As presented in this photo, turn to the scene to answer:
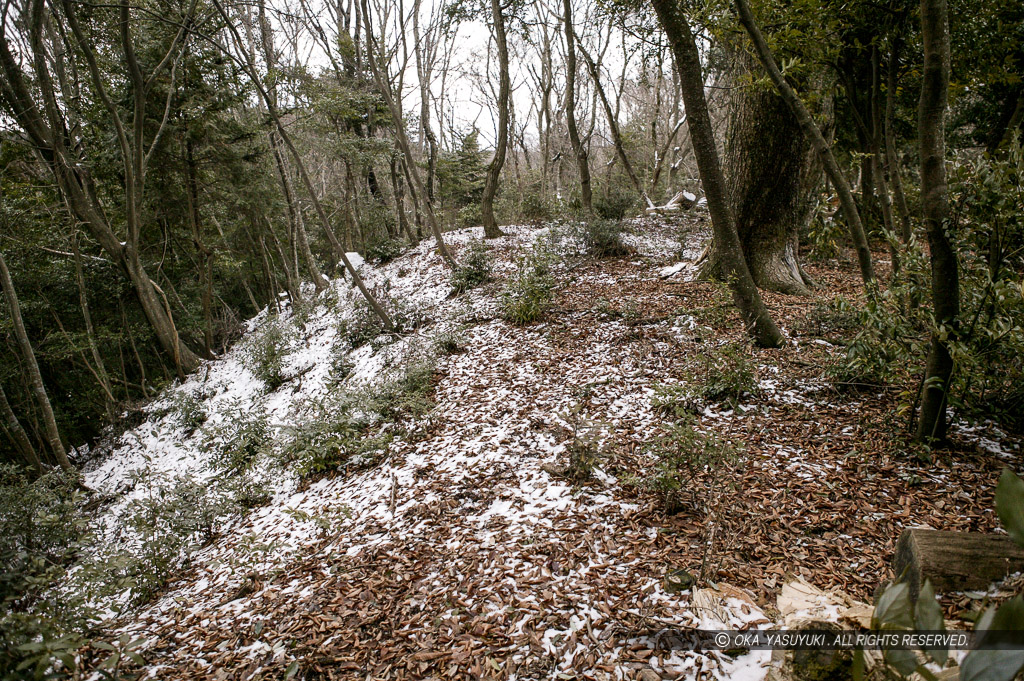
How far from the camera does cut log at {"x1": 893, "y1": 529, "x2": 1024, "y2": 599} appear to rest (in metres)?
1.71

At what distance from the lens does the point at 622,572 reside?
8.06 feet

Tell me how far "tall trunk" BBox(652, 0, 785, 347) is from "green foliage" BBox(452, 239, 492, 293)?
17.1 ft

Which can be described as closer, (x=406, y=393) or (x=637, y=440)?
(x=637, y=440)

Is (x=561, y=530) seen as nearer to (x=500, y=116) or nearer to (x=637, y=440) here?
(x=637, y=440)

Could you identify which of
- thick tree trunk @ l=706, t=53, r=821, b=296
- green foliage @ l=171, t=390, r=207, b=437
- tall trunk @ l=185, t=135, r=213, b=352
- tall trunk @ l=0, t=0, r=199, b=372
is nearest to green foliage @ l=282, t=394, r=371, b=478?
green foliage @ l=171, t=390, r=207, b=437

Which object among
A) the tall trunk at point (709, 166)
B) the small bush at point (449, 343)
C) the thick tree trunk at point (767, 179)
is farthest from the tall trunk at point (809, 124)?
the small bush at point (449, 343)

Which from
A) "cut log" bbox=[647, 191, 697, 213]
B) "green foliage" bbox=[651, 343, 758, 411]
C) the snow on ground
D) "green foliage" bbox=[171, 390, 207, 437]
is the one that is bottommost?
"green foliage" bbox=[171, 390, 207, 437]

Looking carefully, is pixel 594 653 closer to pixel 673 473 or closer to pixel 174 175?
pixel 673 473

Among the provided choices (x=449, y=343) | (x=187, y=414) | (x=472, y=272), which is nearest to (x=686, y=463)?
(x=449, y=343)

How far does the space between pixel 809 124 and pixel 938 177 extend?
4.91 feet

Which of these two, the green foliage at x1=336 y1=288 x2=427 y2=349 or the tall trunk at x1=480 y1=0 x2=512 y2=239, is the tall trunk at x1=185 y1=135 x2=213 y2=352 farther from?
the tall trunk at x1=480 y1=0 x2=512 y2=239

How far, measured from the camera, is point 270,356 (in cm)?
917

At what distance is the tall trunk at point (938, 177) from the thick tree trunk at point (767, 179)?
124 inches

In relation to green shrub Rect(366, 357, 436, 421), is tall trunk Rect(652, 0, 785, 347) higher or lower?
higher
